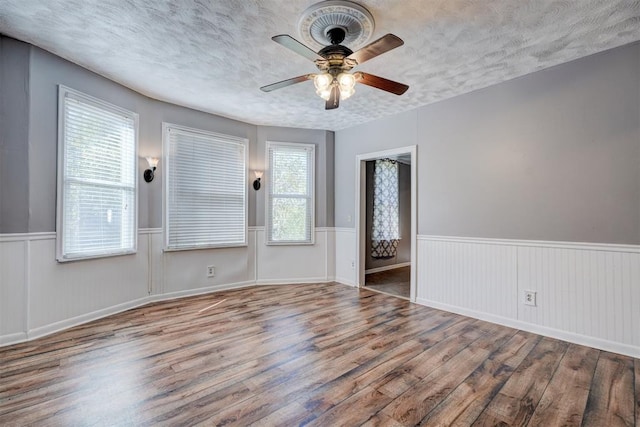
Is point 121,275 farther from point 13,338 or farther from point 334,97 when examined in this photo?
point 334,97

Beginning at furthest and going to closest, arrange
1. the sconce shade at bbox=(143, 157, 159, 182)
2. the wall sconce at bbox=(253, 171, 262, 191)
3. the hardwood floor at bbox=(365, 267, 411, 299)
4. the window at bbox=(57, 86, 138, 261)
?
1. the wall sconce at bbox=(253, 171, 262, 191)
2. the hardwood floor at bbox=(365, 267, 411, 299)
3. the sconce shade at bbox=(143, 157, 159, 182)
4. the window at bbox=(57, 86, 138, 261)

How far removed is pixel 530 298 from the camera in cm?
302

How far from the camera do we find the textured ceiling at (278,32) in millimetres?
2096

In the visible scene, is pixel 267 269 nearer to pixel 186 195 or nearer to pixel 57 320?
pixel 186 195

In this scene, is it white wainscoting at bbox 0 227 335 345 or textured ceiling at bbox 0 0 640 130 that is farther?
white wainscoting at bbox 0 227 335 345

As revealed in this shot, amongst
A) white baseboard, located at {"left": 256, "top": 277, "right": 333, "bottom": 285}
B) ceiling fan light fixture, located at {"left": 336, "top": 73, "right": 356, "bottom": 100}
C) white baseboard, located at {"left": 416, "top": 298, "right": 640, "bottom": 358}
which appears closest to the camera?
ceiling fan light fixture, located at {"left": 336, "top": 73, "right": 356, "bottom": 100}

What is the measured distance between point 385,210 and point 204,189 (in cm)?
353

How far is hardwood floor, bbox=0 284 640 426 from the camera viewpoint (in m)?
1.75

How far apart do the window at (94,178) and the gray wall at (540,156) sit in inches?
145

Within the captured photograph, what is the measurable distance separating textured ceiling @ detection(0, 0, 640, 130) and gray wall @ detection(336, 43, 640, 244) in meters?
0.22

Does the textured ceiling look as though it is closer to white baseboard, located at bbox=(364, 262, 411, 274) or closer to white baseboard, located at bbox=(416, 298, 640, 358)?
white baseboard, located at bbox=(416, 298, 640, 358)

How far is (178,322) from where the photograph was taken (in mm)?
3203

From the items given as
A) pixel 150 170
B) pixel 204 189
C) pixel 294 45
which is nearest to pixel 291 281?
pixel 204 189

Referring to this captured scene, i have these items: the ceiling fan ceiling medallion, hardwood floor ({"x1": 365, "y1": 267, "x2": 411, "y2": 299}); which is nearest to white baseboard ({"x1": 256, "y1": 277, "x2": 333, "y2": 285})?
hardwood floor ({"x1": 365, "y1": 267, "x2": 411, "y2": 299})
